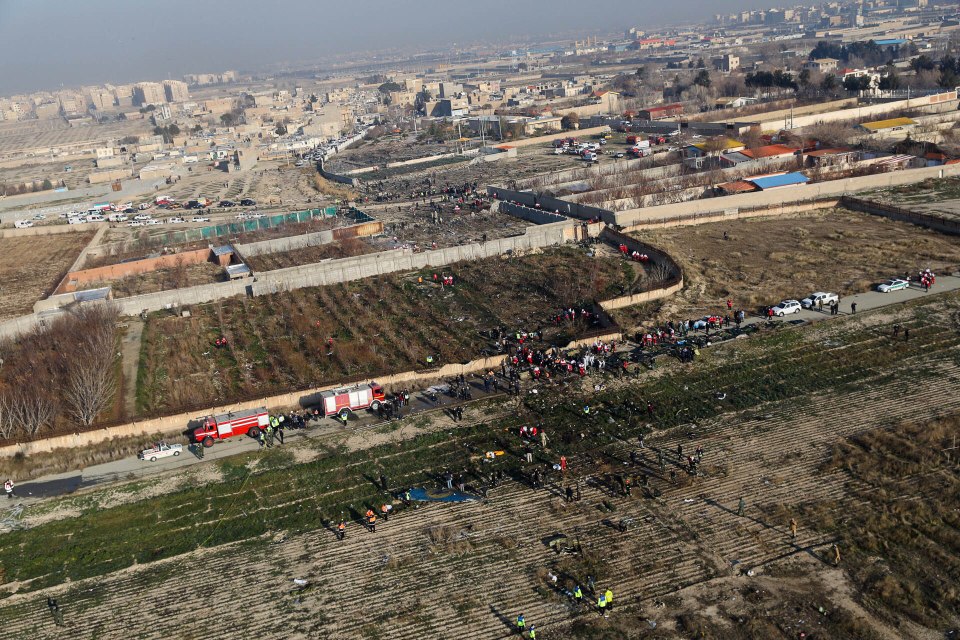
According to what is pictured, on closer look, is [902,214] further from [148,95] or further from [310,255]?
[148,95]

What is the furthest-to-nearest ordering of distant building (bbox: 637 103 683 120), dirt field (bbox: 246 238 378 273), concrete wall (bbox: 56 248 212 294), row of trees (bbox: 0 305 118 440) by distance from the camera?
distant building (bbox: 637 103 683 120), dirt field (bbox: 246 238 378 273), concrete wall (bbox: 56 248 212 294), row of trees (bbox: 0 305 118 440)

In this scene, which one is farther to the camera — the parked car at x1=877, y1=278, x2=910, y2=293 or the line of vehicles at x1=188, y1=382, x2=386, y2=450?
the parked car at x1=877, y1=278, x2=910, y2=293

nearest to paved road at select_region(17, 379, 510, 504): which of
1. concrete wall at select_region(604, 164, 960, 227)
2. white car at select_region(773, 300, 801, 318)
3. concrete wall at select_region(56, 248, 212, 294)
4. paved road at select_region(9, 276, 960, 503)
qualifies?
paved road at select_region(9, 276, 960, 503)

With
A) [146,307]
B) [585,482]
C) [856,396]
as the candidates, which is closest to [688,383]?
[856,396]

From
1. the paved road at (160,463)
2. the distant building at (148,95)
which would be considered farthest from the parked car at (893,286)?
the distant building at (148,95)

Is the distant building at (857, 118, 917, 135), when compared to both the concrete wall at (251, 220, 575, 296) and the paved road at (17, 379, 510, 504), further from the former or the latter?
the paved road at (17, 379, 510, 504)

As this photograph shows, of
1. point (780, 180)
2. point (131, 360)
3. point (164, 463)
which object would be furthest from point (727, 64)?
point (164, 463)

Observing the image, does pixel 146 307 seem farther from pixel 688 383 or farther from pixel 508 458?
pixel 688 383
